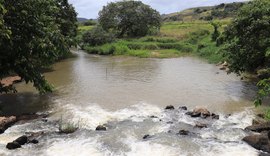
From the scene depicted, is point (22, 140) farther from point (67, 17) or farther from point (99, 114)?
point (67, 17)

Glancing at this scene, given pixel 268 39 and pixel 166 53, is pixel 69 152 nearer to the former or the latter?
pixel 268 39

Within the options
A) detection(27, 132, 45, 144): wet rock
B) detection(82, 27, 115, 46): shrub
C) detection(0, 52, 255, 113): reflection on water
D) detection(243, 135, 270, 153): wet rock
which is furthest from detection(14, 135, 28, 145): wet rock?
detection(82, 27, 115, 46): shrub

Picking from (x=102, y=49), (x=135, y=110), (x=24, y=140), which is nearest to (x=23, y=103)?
(x=135, y=110)

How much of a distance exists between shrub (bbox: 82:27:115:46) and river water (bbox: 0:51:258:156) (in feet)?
56.4

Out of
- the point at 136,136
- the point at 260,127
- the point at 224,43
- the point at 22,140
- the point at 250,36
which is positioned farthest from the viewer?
the point at 224,43

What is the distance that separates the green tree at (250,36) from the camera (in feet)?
70.1

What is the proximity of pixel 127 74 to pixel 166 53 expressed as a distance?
1509 cm

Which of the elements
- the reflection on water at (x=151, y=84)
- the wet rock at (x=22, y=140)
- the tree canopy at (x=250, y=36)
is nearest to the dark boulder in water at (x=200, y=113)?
the reflection on water at (x=151, y=84)

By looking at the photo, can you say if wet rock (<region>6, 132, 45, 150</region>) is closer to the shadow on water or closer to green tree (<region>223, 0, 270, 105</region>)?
the shadow on water

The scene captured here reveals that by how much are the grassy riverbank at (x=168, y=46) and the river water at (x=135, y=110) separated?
380 inches

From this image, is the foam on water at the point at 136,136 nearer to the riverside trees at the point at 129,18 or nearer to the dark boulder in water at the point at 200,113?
the dark boulder in water at the point at 200,113

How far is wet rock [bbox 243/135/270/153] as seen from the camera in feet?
43.2

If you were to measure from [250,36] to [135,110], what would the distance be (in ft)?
28.5

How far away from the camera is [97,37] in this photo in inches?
1992
